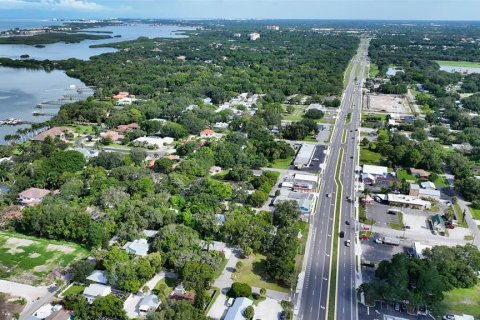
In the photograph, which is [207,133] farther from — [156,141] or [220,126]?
[156,141]

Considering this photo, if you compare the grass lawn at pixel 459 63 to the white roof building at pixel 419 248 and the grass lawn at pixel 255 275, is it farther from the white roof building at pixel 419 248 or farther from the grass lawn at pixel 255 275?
the grass lawn at pixel 255 275

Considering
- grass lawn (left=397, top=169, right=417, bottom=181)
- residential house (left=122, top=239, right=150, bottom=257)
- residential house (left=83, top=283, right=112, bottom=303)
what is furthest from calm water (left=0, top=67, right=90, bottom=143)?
grass lawn (left=397, top=169, right=417, bottom=181)

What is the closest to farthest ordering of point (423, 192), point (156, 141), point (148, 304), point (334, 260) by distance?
point (148, 304), point (334, 260), point (423, 192), point (156, 141)

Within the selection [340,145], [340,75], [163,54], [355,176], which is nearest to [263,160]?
[355,176]

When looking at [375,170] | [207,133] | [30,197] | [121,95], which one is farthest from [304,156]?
[121,95]

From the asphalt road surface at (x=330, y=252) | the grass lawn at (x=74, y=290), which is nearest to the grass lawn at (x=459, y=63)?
the asphalt road surface at (x=330, y=252)

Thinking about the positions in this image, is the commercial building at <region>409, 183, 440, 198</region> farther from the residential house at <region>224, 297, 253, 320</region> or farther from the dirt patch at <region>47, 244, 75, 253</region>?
the dirt patch at <region>47, 244, 75, 253</region>
